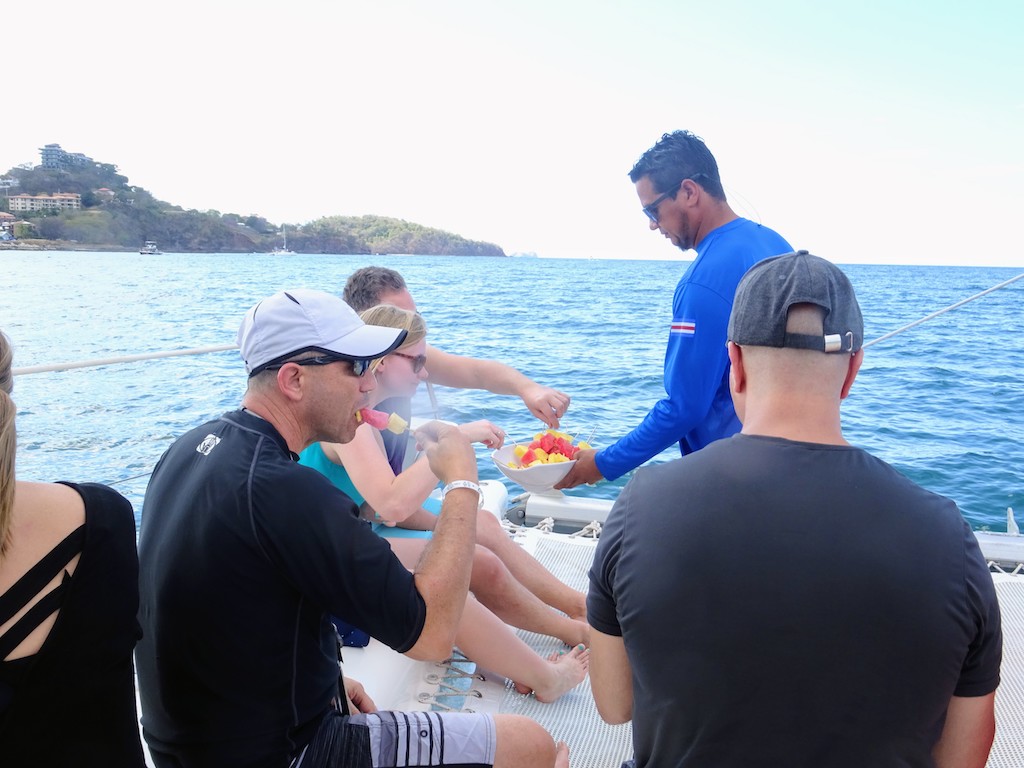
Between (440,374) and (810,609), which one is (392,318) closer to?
(440,374)

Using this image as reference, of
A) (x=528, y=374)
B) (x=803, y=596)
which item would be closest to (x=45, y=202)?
(x=528, y=374)

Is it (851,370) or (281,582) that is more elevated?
(851,370)

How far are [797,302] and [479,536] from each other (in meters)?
1.95

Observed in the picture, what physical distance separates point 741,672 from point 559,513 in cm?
318

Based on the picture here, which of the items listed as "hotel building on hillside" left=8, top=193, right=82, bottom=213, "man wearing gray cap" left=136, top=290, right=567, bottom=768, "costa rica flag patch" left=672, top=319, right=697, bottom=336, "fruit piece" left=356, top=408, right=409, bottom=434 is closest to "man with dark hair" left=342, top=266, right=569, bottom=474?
"fruit piece" left=356, top=408, right=409, bottom=434

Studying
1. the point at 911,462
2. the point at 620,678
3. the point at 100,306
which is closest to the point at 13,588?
the point at 620,678

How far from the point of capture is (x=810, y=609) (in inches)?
39.4

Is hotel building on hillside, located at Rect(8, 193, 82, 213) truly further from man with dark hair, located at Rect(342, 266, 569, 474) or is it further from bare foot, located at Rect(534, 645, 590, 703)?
bare foot, located at Rect(534, 645, 590, 703)

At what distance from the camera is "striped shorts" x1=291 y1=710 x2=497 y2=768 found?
1.50m

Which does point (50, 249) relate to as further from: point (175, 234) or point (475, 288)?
point (475, 288)

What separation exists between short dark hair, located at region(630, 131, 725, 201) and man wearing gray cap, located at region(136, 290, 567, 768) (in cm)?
150

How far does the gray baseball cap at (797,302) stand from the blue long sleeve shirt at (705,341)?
1260mm

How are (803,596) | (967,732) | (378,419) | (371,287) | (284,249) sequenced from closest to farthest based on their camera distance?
(803,596) < (967,732) < (378,419) < (371,287) < (284,249)

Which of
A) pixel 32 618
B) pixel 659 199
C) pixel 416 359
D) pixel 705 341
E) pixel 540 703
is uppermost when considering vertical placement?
pixel 659 199
